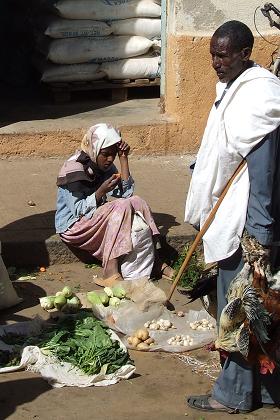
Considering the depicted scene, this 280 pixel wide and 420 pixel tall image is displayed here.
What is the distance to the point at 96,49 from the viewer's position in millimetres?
9141

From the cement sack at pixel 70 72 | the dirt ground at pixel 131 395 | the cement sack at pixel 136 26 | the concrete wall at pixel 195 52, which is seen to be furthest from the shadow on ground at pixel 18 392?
the cement sack at pixel 136 26

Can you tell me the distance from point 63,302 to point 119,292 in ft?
1.26

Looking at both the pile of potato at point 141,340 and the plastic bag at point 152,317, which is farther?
the plastic bag at point 152,317

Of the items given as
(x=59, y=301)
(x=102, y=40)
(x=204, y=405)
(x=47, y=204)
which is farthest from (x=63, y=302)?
(x=102, y=40)

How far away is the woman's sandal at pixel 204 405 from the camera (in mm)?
4625

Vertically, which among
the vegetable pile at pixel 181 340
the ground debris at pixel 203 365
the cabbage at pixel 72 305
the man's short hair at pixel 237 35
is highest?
the man's short hair at pixel 237 35

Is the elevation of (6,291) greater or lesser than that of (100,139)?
lesser

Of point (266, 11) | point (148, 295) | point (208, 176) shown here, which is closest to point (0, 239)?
point (148, 295)

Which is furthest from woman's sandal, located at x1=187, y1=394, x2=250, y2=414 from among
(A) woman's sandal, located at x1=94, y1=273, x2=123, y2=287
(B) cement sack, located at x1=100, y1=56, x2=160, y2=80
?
(B) cement sack, located at x1=100, y1=56, x2=160, y2=80

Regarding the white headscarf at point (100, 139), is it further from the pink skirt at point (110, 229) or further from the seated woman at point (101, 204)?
the pink skirt at point (110, 229)

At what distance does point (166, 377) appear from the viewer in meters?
5.04

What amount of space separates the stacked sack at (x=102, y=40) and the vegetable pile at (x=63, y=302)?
12.7ft

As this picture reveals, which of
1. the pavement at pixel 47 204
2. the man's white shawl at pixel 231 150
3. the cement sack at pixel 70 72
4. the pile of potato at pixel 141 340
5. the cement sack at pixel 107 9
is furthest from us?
the cement sack at pixel 70 72

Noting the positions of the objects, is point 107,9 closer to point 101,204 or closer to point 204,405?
point 101,204
